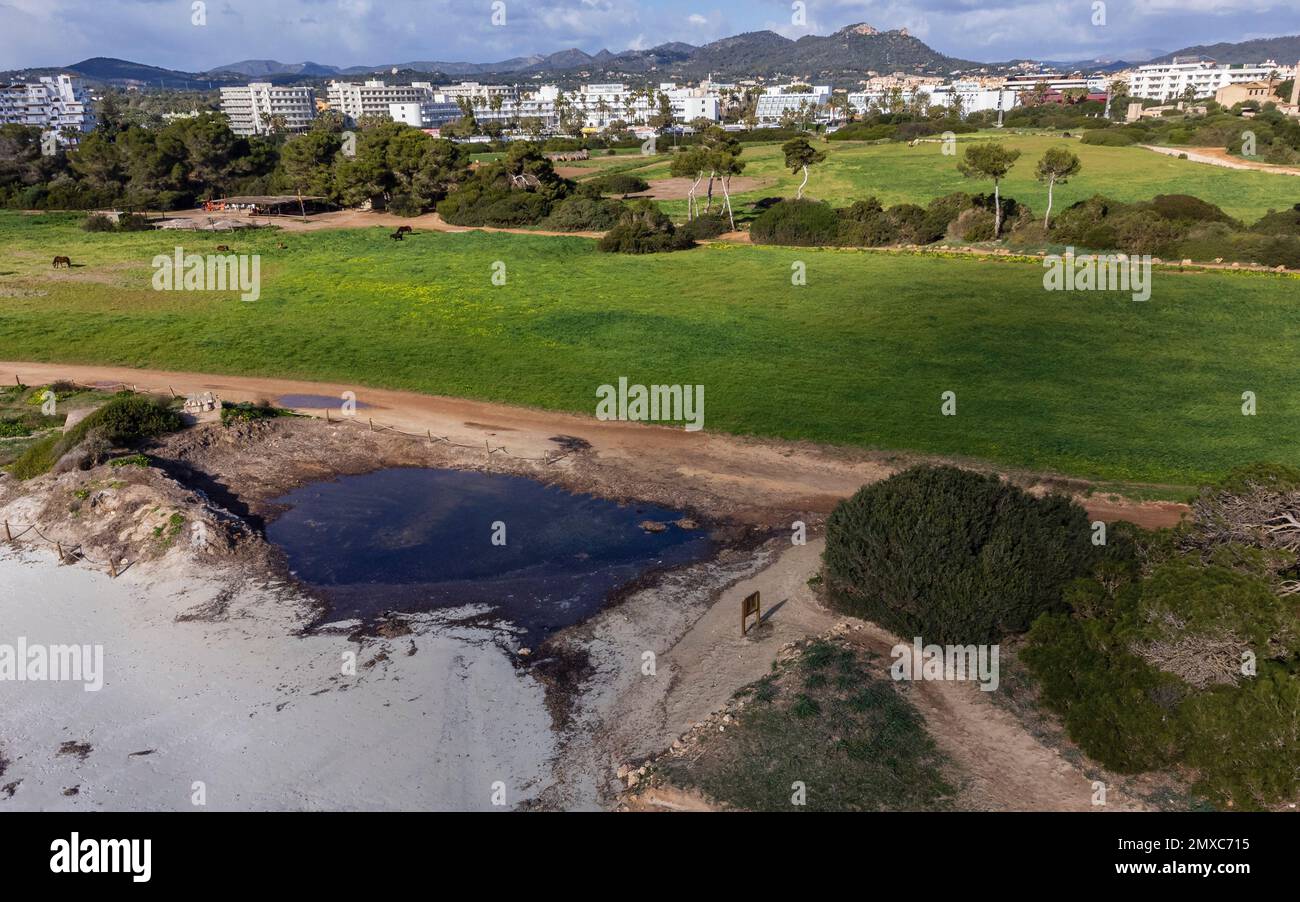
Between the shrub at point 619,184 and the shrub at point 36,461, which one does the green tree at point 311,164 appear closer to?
the shrub at point 619,184

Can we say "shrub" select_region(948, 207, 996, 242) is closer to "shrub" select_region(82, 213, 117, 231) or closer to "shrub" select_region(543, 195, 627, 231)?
"shrub" select_region(543, 195, 627, 231)

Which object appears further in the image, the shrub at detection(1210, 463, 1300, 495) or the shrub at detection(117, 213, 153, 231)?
the shrub at detection(117, 213, 153, 231)

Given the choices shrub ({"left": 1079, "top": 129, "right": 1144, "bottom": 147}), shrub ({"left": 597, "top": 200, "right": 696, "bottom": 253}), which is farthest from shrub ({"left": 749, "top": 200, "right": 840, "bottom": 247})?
shrub ({"left": 1079, "top": 129, "right": 1144, "bottom": 147})

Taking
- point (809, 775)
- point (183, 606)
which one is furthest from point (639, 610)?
point (183, 606)

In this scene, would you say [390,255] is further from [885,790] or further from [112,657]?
[885,790]

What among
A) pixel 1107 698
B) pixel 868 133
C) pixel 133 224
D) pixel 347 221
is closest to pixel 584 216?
pixel 347 221

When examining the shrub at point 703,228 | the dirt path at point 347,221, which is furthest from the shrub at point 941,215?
the dirt path at point 347,221

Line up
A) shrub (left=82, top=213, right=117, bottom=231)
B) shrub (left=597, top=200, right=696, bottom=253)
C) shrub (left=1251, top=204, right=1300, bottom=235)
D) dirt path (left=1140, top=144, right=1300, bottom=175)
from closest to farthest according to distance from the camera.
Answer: shrub (left=1251, top=204, right=1300, bottom=235), shrub (left=597, top=200, right=696, bottom=253), shrub (left=82, top=213, right=117, bottom=231), dirt path (left=1140, top=144, right=1300, bottom=175)

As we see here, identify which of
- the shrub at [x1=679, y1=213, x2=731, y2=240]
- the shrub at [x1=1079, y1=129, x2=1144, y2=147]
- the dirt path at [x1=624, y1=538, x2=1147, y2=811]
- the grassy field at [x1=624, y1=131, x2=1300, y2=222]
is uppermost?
the shrub at [x1=1079, y1=129, x2=1144, y2=147]
